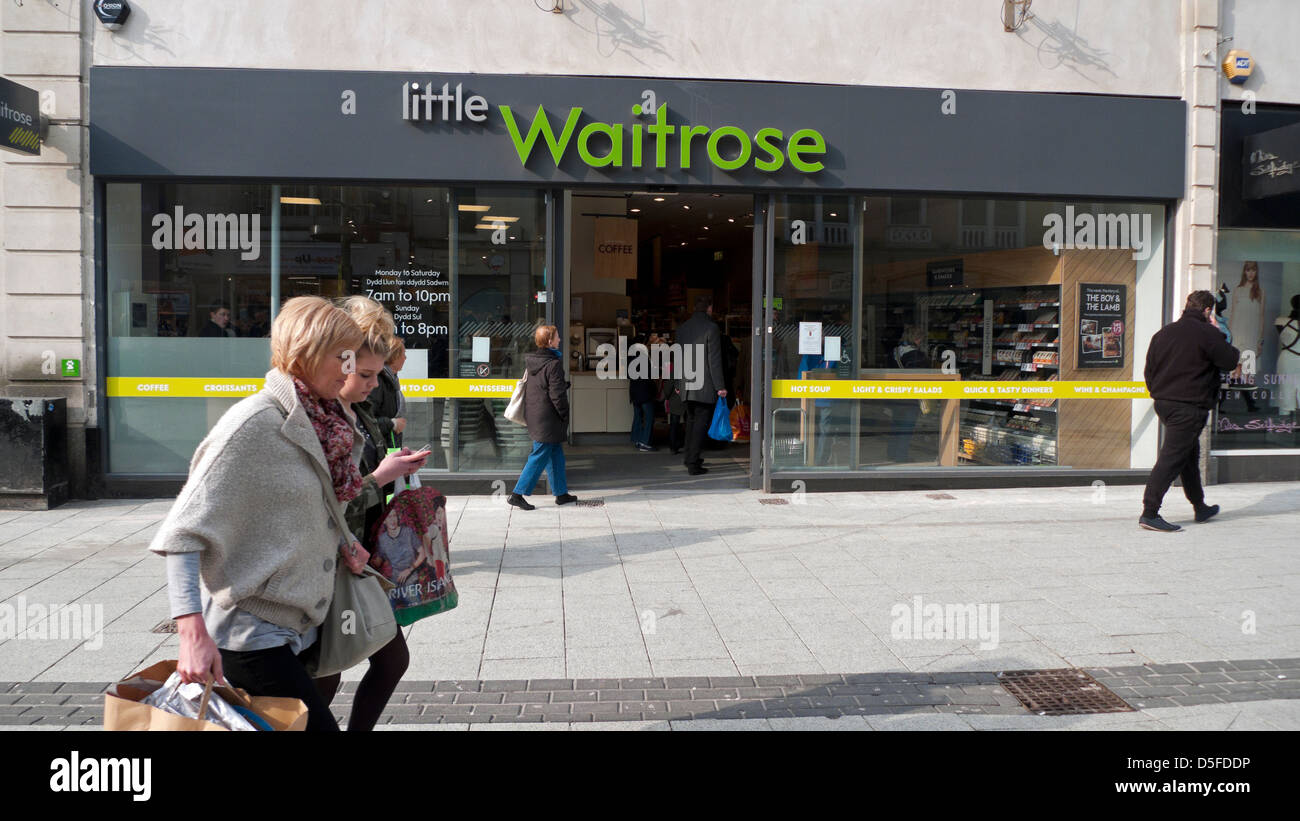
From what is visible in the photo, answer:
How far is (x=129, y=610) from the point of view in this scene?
6.20m

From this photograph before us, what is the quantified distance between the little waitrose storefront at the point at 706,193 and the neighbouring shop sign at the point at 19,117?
1.59 ft

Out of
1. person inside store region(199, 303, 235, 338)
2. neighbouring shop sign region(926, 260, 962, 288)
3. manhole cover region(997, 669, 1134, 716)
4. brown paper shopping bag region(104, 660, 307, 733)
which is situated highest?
neighbouring shop sign region(926, 260, 962, 288)

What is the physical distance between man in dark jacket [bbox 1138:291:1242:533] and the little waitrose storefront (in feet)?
7.64

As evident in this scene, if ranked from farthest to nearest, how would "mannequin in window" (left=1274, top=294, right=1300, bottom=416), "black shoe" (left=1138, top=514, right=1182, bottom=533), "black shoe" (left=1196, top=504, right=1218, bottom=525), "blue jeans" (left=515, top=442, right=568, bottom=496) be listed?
"mannequin in window" (left=1274, top=294, right=1300, bottom=416)
"blue jeans" (left=515, top=442, right=568, bottom=496)
"black shoe" (left=1196, top=504, right=1218, bottom=525)
"black shoe" (left=1138, top=514, right=1182, bottom=533)

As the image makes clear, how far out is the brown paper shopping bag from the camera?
245 cm

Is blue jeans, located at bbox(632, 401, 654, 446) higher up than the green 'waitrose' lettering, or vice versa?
the green 'waitrose' lettering

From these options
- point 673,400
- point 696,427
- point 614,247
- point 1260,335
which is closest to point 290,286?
point 696,427

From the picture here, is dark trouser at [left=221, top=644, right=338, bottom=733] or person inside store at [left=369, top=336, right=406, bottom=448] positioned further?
person inside store at [left=369, top=336, right=406, bottom=448]

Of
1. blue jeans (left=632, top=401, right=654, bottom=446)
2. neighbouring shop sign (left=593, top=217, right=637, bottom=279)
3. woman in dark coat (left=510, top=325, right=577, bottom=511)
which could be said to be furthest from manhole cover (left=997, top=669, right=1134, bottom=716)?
neighbouring shop sign (left=593, top=217, right=637, bottom=279)

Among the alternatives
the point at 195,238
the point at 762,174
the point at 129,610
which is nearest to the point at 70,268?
the point at 195,238

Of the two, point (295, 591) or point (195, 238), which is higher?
point (195, 238)

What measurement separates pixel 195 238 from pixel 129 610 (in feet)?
16.1

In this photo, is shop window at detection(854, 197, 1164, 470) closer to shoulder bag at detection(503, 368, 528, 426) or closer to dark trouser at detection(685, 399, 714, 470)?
dark trouser at detection(685, 399, 714, 470)
